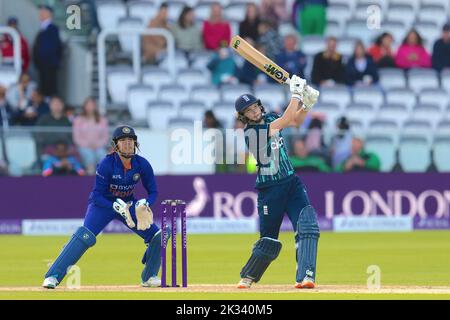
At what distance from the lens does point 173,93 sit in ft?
80.5

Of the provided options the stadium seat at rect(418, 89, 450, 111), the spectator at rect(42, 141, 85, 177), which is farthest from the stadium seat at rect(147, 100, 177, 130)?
the stadium seat at rect(418, 89, 450, 111)

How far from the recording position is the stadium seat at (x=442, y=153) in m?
23.0

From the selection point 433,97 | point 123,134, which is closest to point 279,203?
point 123,134

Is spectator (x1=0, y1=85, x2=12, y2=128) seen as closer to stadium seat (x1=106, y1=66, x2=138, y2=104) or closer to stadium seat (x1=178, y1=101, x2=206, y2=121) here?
stadium seat (x1=106, y1=66, x2=138, y2=104)

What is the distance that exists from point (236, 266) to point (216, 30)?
28.7 ft

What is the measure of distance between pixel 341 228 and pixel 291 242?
230cm

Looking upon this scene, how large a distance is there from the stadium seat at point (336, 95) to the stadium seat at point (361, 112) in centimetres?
20

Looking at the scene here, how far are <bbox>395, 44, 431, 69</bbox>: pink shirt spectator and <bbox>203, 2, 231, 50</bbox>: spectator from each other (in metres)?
3.21

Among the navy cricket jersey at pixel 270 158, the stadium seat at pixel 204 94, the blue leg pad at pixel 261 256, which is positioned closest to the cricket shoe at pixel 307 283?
the blue leg pad at pixel 261 256

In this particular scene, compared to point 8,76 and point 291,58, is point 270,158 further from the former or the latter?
point 8,76

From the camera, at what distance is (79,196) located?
74.7ft
